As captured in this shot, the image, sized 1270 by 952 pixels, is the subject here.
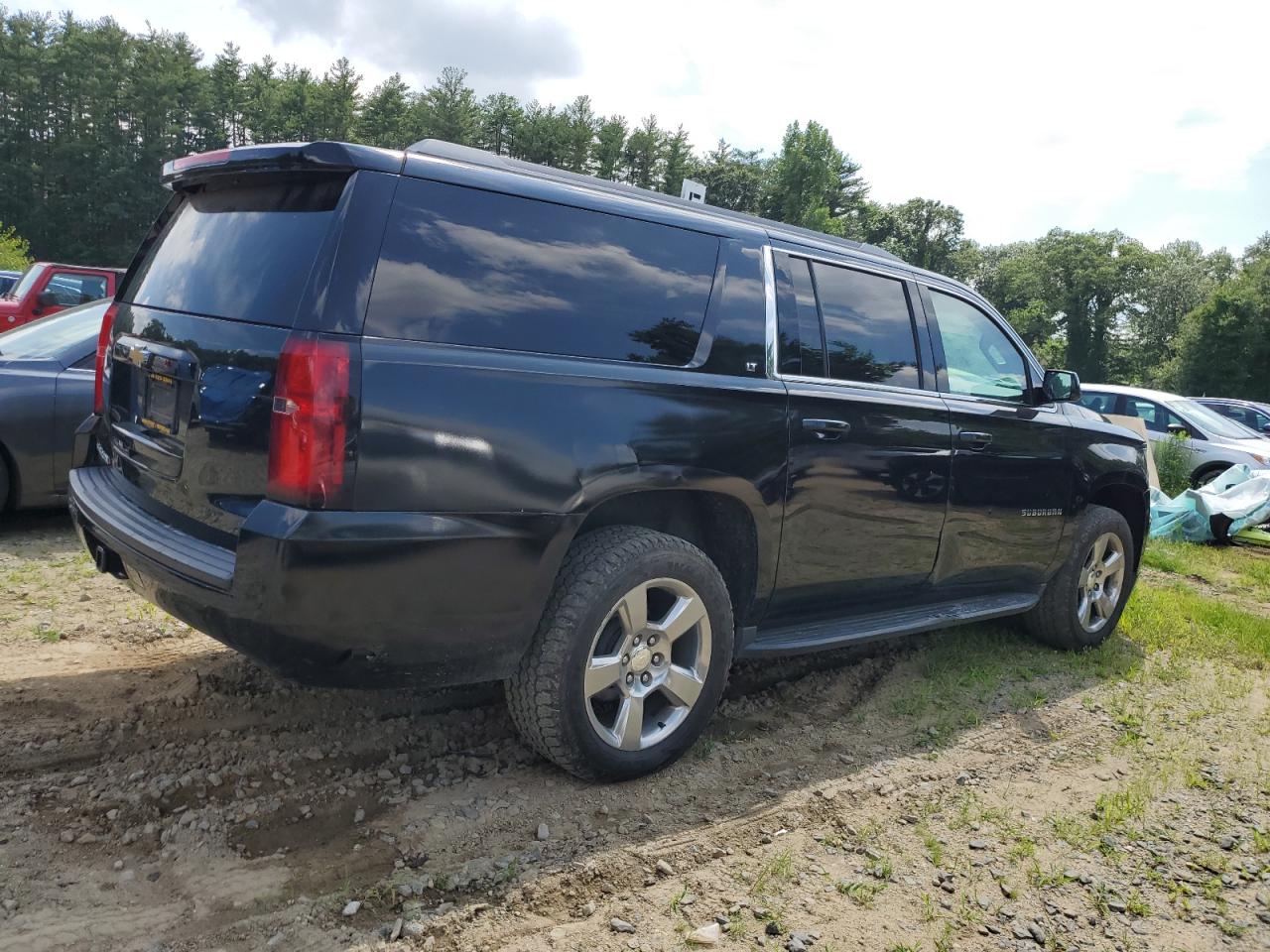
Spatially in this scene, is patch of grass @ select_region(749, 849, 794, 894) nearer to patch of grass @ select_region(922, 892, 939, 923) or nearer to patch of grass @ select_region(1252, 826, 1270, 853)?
patch of grass @ select_region(922, 892, 939, 923)

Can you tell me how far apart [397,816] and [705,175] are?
9209 cm

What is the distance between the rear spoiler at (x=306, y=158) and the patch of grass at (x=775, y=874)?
226 cm

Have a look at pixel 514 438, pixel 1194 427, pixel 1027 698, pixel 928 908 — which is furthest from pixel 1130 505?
pixel 1194 427

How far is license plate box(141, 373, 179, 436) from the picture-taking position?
9.16 ft

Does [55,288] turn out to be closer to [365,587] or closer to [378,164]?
[378,164]

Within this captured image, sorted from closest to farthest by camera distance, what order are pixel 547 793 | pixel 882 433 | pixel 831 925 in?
pixel 831 925 < pixel 547 793 < pixel 882 433

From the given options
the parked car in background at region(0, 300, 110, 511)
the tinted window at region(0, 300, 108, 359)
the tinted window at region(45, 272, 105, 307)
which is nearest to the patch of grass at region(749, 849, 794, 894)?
the parked car in background at region(0, 300, 110, 511)

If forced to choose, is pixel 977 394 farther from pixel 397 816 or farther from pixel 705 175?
pixel 705 175

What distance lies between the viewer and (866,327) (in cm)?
384

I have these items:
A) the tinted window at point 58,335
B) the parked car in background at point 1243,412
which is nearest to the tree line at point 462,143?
the parked car in background at point 1243,412

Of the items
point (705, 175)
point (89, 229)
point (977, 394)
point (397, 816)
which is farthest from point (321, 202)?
point (705, 175)

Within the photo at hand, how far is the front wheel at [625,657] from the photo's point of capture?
2.82 meters

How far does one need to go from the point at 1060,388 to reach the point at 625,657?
298 cm

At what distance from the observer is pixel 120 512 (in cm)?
298
